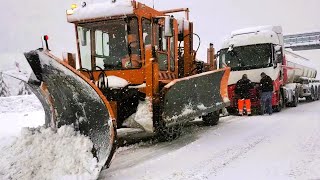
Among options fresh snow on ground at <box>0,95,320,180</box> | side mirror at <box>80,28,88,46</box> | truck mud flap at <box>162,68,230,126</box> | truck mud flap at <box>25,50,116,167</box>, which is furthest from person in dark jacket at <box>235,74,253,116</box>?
truck mud flap at <box>25,50,116,167</box>

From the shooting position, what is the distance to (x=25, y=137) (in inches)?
190

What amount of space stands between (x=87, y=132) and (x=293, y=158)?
3.00 meters

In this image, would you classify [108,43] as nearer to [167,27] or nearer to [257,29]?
[167,27]

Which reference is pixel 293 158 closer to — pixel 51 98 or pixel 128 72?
pixel 128 72

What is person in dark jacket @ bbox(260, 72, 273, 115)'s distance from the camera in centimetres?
1176

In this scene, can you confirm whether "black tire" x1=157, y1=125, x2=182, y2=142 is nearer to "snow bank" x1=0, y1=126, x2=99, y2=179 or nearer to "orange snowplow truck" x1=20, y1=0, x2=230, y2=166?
"orange snowplow truck" x1=20, y1=0, x2=230, y2=166

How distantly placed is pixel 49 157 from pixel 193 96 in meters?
3.50

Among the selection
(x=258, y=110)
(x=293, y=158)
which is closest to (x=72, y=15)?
(x=293, y=158)

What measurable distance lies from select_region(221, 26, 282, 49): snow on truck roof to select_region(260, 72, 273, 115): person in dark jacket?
1.30m

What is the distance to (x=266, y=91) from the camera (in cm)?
1179

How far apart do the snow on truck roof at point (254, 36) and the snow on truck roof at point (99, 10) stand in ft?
23.0

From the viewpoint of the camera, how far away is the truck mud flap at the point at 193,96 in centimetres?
645

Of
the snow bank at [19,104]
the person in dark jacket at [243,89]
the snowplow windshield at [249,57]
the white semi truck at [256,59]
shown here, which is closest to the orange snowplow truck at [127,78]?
the person in dark jacket at [243,89]

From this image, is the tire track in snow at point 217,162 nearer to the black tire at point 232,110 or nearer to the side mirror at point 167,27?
the side mirror at point 167,27
